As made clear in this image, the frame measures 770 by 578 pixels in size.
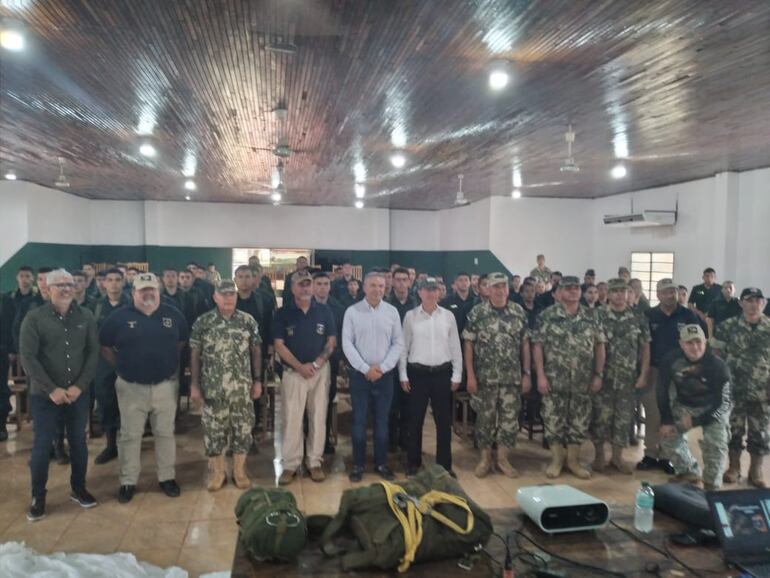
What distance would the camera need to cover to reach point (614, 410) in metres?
4.49

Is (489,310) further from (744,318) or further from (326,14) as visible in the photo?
(326,14)

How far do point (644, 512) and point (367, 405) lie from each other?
7.99 feet

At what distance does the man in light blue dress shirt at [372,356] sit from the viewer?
4180mm

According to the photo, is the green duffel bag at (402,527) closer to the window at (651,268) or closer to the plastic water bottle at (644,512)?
the plastic water bottle at (644,512)

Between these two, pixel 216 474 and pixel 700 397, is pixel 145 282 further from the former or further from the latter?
pixel 700 397

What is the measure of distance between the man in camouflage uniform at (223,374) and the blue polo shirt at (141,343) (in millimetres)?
192

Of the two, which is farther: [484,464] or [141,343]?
[484,464]

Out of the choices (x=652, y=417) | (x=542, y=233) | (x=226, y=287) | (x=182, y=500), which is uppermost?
(x=542, y=233)

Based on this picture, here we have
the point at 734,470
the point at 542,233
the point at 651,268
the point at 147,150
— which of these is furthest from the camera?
the point at 542,233

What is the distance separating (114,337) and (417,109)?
3.37 m

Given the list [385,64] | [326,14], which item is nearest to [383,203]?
[385,64]

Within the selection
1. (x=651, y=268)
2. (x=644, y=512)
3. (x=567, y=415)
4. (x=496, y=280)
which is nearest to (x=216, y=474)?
(x=496, y=280)

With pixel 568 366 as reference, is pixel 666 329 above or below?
above

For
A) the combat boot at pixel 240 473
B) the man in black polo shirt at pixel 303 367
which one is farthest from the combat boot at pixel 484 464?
the combat boot at pixel 240 473
